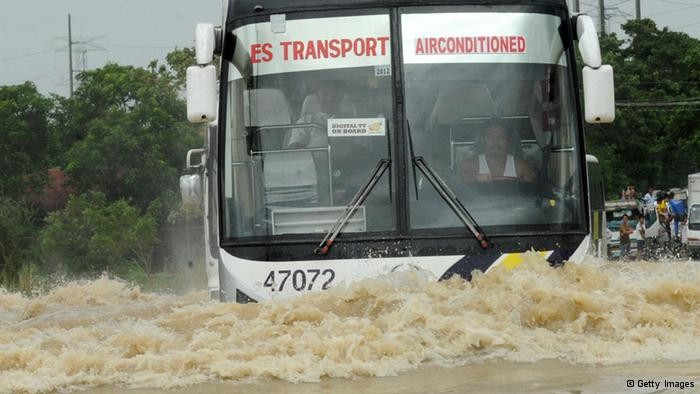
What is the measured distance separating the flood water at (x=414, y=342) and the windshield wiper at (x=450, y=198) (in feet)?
0.93

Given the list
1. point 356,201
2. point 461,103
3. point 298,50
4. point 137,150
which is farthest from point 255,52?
point 137,150

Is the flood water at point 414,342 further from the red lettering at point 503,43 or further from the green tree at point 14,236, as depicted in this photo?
the green tree at point 14,236

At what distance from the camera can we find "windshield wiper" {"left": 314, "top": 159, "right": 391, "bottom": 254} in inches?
375

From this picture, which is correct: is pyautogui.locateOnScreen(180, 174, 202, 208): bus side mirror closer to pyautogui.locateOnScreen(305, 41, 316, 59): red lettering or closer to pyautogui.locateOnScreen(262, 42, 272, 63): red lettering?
pyautogui.locateOnScreen(262, 42, 272, 63): red lettering

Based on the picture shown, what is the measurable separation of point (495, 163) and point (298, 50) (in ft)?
5.46

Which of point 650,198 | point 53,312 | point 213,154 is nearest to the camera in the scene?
point 213,154

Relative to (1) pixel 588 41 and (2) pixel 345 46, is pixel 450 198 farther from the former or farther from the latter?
(1) pixel 588 41

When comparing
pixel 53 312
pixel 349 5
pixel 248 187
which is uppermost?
pixel 349 5

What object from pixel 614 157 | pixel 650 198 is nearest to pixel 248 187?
pixel 650 198

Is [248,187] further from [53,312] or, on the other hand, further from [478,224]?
[53,312]

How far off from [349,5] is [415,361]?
9.59 ft

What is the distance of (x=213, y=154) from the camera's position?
12.2 metres

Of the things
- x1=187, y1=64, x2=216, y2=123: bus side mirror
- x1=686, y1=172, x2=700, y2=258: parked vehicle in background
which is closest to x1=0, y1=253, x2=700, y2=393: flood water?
x1=187, y1=64, x2=216, y2=123: bus side mirror

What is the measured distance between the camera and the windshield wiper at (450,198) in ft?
31.3
